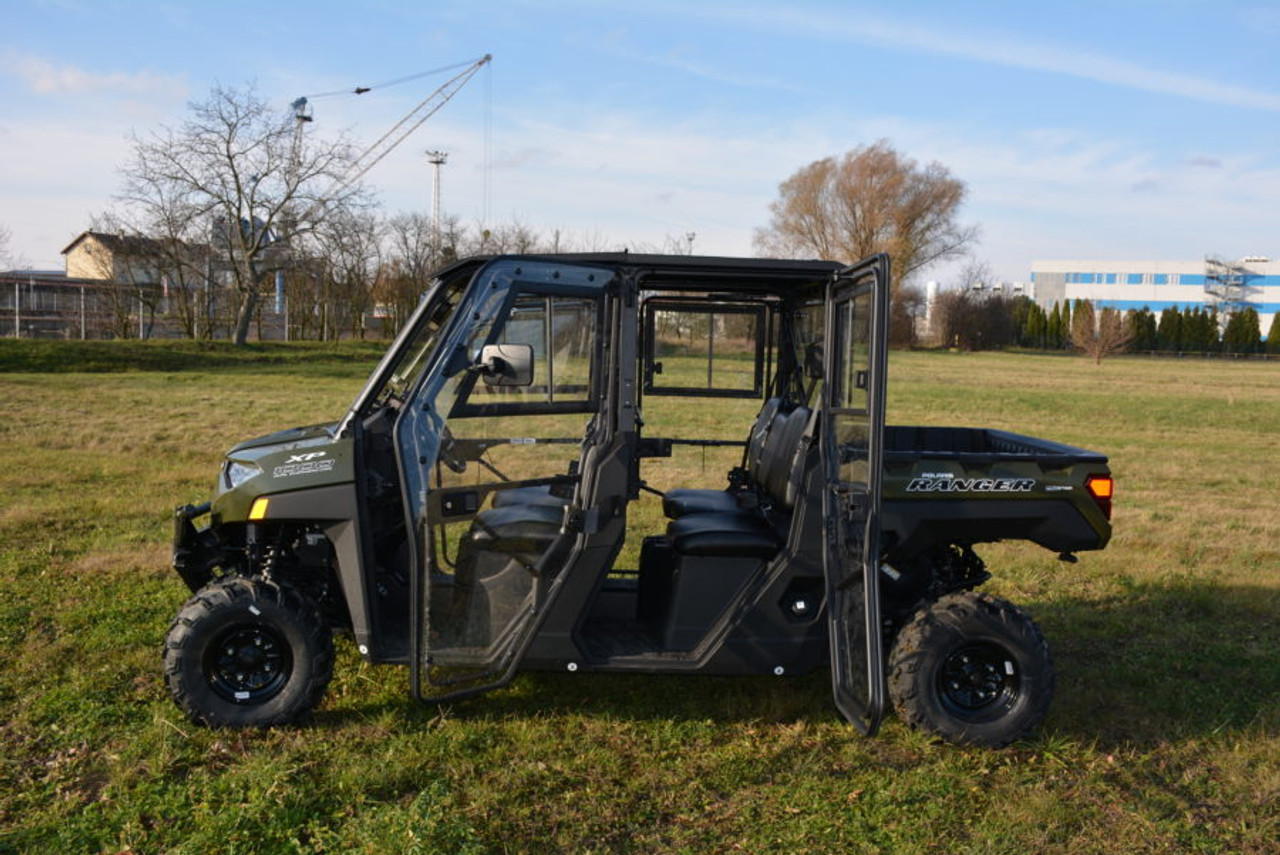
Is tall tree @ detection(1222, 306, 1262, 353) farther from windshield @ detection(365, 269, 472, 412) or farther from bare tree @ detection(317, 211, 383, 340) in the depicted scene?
windshield @ detection(365, 269, 472, 412)

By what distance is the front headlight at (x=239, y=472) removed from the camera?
14.4ft

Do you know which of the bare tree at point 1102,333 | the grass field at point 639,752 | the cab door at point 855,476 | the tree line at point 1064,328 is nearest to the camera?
the grass field at point 639,752

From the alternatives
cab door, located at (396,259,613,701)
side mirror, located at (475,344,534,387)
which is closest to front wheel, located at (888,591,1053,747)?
cab door, located at (396,259,613,701)

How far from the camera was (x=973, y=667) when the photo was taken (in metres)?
4.46

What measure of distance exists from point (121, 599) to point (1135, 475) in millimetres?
11285

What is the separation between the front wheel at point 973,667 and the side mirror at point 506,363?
1.99m

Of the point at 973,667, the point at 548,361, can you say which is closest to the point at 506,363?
the point at 548,361

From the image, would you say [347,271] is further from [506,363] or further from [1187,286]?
[1187,286]

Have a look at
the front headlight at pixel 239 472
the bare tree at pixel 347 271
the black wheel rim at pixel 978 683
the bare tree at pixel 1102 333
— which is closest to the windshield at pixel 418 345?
the front headlight at pixel 239 472

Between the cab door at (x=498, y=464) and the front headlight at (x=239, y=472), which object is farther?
the front headlight at (x=239, y=472)

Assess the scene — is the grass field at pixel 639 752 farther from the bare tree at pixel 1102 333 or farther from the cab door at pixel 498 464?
the bare tree at pixel 1102 333

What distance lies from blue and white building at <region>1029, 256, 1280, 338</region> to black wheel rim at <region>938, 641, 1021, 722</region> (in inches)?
3816

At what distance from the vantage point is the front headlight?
14.4 feet

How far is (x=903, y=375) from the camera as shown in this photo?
35.4 meters
